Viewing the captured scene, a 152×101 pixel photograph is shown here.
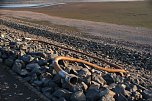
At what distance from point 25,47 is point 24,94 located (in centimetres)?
472

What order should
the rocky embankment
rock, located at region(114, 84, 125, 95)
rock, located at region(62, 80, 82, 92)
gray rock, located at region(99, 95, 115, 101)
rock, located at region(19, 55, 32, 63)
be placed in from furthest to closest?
rock, located at region(19, 55, 32, 63), rock, located at region(114, 84, 125, 95), rock, located at region(62, 80, 82, 92), the rocky embankment, gray rock, located at region(99, 95, 115, 101)

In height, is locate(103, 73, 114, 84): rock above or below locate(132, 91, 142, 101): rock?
above

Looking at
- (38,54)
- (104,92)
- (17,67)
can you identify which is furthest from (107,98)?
(38,54)

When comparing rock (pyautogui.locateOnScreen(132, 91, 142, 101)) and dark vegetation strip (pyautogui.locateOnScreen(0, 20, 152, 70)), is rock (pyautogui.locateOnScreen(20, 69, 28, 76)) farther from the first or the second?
dark vegetation strip (pyautogui.locateOnScreen(0, 20, 152, 70))

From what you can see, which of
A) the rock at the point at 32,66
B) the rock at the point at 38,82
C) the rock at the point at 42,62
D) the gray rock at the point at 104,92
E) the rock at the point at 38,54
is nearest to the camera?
the gray rock at the point at 104,92

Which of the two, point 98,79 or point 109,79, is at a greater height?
point 98,79

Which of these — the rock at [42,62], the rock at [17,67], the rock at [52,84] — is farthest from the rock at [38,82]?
the rock at [42,62]

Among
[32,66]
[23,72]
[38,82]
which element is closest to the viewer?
[38,82]

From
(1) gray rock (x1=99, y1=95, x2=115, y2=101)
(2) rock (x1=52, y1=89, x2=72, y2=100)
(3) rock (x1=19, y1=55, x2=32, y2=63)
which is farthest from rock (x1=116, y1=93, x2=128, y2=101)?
(3) rock (x1=19, y1=55, x2=32, y2=63)

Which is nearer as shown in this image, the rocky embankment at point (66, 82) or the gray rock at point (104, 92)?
the gray rock at point (104, 92)

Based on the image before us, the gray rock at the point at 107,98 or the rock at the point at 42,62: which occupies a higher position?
the rock at the point at 42,62

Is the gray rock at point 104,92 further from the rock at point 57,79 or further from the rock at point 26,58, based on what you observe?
the rock at point 26,58

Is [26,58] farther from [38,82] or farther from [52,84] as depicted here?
[52,84]

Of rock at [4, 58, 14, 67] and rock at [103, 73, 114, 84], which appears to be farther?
rock at [4, 58, 14, 67]
